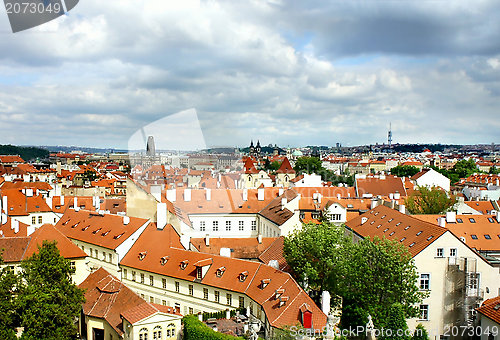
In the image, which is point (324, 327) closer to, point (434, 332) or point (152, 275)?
point (434, 332)

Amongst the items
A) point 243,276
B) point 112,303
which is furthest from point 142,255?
point 243,276

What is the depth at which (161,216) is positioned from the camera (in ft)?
113

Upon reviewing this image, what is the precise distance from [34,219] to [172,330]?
3096 cm

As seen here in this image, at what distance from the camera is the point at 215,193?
49594 millimetres

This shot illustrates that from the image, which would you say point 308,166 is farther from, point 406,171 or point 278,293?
point 278,293

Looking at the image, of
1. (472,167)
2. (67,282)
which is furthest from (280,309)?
(472,167)

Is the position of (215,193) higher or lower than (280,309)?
higher

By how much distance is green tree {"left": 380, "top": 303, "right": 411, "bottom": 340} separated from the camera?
2325 centimetres

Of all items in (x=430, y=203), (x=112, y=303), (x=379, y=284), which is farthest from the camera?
(x=430, y=203)

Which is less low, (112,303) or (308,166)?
(308,166)

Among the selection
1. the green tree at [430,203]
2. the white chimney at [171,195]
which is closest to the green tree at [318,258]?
the white chimney at [171,195]

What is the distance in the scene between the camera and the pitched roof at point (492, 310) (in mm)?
22642

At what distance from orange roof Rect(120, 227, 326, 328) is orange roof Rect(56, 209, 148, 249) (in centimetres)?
136

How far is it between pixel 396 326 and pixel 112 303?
15143mm
